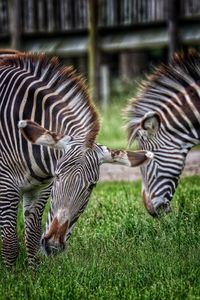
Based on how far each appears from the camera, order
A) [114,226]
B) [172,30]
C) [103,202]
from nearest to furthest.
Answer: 1. [114,226]
2. [103,202]
3. [172,30]

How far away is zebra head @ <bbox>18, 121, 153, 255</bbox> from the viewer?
7.08m

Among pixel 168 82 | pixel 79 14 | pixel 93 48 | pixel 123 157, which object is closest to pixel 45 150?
pixel 123 157

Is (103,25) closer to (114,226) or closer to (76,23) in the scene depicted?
(76,23)

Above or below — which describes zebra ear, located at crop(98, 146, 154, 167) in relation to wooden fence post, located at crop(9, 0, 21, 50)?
below

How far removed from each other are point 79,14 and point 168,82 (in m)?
11.3

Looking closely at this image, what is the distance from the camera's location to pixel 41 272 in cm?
762

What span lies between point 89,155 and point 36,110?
100 centimetres

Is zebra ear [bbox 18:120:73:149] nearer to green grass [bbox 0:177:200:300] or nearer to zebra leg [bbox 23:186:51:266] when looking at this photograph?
green grass [bbox 0:177:200:300]

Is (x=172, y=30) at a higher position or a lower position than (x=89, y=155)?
higher

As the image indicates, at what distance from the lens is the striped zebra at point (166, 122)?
927 centimetres

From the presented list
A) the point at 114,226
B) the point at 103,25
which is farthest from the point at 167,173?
the point at 103,25

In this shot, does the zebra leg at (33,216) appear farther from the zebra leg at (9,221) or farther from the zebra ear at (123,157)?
the zebra ear at (123,157)

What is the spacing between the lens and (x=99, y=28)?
20.2 metres

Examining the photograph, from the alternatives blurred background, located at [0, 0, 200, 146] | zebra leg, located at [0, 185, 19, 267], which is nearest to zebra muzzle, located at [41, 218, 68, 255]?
zebra leg, located at [0, 185, 19, 267]
